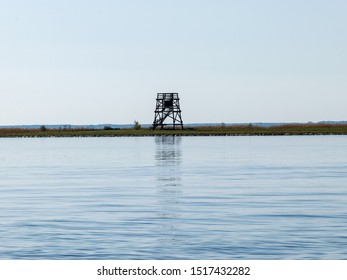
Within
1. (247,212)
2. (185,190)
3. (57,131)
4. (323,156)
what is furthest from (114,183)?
(57,131)

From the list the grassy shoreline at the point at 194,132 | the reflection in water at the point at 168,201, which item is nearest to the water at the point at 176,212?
the reflection in water at the point at 168,201

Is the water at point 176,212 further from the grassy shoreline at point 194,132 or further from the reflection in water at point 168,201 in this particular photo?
the grassy shoreline at point 194,132

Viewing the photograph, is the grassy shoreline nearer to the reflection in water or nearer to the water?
the reflection in water

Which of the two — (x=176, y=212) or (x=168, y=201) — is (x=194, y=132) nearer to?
(x=168, y=201)

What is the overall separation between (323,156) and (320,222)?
3451cm

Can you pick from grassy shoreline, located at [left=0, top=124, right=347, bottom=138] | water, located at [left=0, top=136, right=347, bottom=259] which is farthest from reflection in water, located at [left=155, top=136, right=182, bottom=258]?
grassy shoreline, located at [left=0, top=124, right=347, bottom=138]

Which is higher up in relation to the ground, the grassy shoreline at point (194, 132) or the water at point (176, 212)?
the grassy shoreline at point (194, 132)

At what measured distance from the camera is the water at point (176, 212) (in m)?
20.5

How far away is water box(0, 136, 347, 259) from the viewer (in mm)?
20516

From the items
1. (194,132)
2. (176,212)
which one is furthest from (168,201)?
(194,132)

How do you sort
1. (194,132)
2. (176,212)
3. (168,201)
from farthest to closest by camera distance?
(194,132) → (168,201) → (176,212)

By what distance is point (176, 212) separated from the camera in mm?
27703

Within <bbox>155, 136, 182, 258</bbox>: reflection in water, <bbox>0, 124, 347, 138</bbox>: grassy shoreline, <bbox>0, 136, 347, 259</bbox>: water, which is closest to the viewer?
<bbox>0, 136, 347, 259</bbox>: water

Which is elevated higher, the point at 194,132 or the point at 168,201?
the point at 194,132
